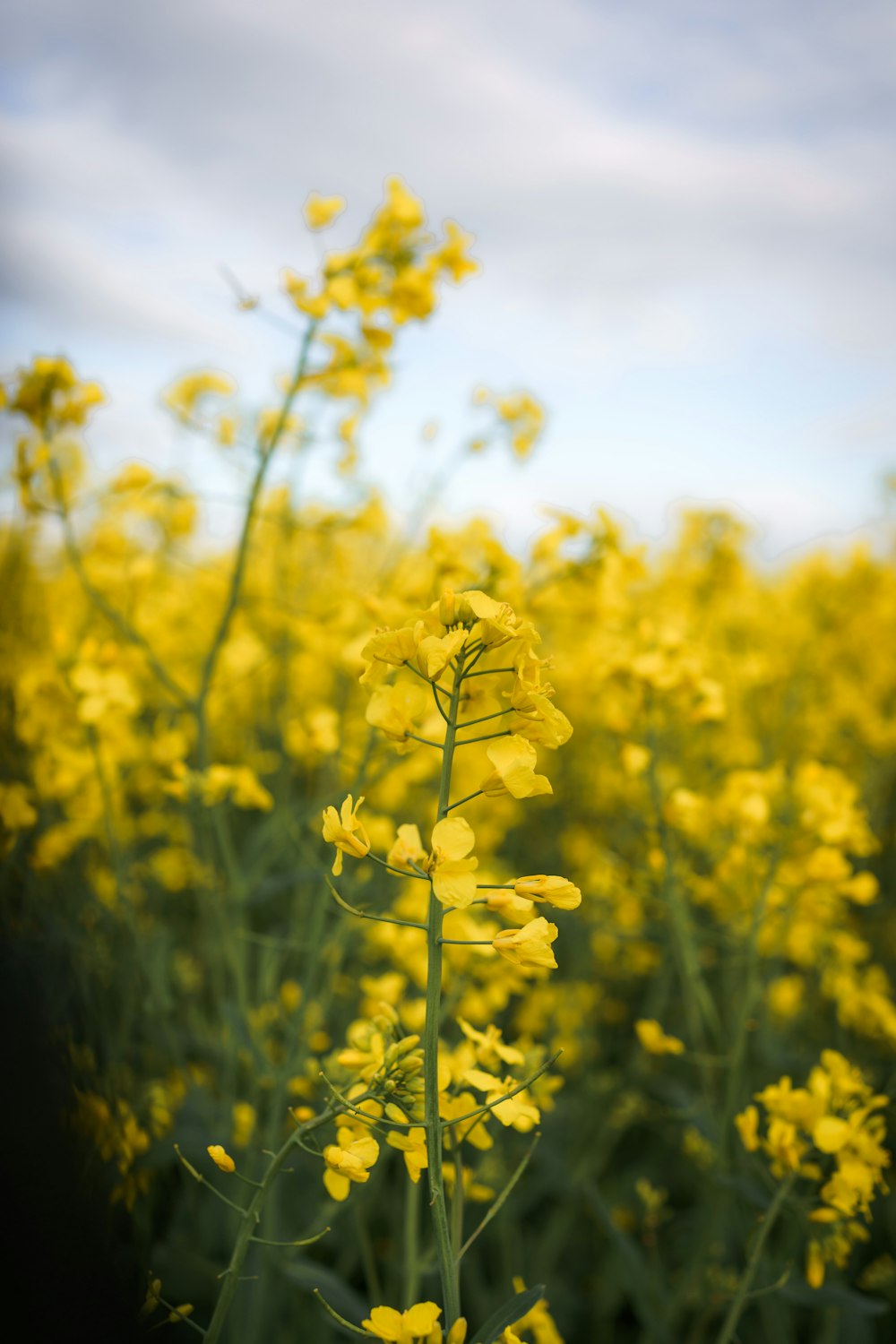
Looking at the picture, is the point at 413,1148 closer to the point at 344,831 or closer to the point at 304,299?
the point at 344,831

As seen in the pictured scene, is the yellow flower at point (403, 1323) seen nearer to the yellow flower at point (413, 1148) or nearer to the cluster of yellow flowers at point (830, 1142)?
the yellow flower at point (413, 1148)

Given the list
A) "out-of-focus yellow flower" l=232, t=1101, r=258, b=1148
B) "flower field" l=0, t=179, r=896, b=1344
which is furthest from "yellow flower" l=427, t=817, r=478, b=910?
"out-of-focus yellow flower" l=232, t=1101, r=258, b=1148

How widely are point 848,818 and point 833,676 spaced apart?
3.17m

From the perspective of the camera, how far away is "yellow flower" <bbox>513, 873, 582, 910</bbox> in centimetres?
85

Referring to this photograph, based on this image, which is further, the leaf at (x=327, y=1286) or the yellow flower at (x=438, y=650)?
the leaf at (x=327, y=1286)

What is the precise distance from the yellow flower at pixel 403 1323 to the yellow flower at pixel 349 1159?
111 millimetres

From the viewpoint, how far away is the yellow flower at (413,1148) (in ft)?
2.83

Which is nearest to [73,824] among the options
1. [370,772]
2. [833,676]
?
[370,772]

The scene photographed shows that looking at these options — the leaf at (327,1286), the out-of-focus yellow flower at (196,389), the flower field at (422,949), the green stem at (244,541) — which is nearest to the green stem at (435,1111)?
the flower field at (422,949)

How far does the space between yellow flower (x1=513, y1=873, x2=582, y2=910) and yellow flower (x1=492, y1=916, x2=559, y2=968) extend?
0.03m

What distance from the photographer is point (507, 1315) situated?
2.83 feet

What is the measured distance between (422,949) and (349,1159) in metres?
1.07

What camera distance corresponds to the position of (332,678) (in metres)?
3.79

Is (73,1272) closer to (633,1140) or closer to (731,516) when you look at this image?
(633,1140)
